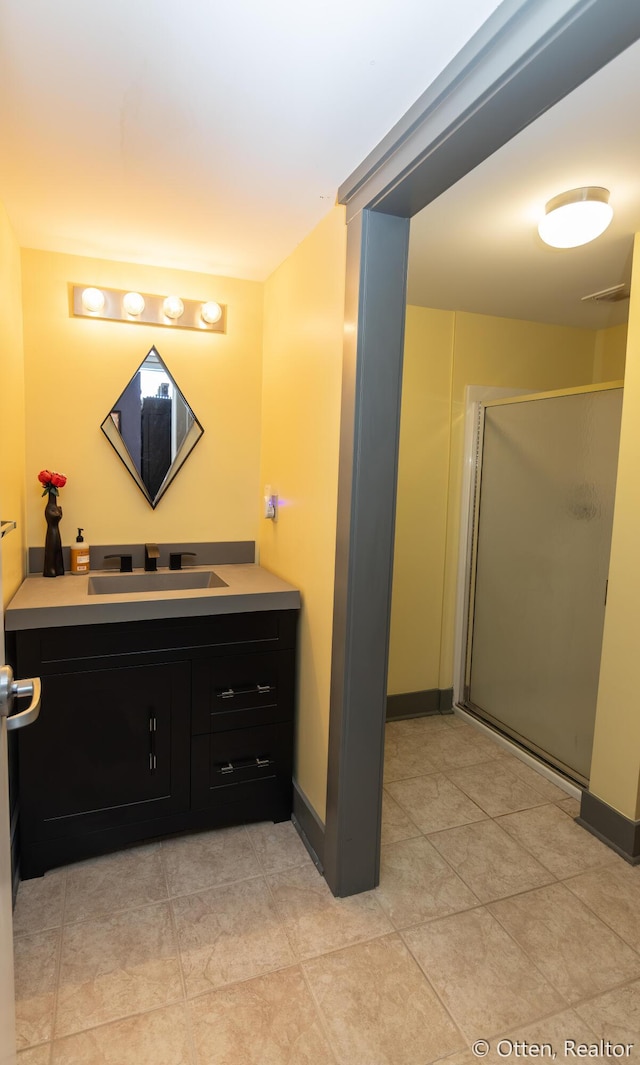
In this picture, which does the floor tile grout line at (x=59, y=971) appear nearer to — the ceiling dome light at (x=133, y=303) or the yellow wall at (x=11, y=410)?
the yellow wall at (x=11, y=410)

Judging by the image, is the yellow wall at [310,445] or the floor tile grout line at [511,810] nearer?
the yellow wall at [310,445]

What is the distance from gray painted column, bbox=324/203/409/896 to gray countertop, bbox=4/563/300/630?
392mm

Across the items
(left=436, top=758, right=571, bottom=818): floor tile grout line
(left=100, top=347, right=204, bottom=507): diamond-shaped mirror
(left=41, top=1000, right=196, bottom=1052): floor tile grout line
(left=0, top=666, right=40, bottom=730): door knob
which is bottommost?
(left=41, top=1000, right=196, bottom=1052): floor tile grout line

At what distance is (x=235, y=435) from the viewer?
2746mm

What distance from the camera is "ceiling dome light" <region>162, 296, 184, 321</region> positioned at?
247 cm

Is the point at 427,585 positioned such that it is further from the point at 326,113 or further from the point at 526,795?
the point at 326,113

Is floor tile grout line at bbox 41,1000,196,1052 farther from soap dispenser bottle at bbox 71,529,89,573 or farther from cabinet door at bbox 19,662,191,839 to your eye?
soap dispenser bottle at bbox 71,529,89,573

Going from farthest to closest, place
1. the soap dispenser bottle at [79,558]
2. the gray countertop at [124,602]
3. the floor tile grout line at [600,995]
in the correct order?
1. the soap dispenser bottle at [79,558]
2. the gray countertop at [124,602]
3. the floor tile grout line at [600,995]

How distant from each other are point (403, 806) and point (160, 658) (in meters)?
1.22

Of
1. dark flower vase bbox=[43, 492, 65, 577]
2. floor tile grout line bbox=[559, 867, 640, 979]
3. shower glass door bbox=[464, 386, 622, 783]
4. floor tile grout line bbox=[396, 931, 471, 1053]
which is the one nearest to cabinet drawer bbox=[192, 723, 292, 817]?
floor tile grout line bbox=[396, 931, 471, 1053]

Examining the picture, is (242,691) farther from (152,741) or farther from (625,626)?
(625,626)

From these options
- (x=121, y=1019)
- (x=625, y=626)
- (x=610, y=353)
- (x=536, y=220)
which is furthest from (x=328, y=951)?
(x=610, y=353)

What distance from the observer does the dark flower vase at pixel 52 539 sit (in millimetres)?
2350

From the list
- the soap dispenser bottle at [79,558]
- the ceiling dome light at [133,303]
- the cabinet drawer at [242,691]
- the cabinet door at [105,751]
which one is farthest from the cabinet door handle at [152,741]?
the ceiling dome light at [133,303]
